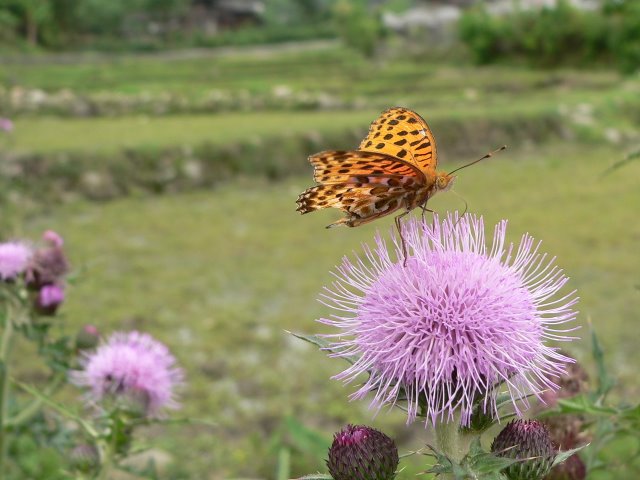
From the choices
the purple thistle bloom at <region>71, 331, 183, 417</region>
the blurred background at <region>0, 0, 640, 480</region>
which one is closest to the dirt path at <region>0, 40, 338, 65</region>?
the blurred background at <region>0, 0, 640, 480</region>

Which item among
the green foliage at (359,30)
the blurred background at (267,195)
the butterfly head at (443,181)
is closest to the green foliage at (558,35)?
the blurred background at (267,195)

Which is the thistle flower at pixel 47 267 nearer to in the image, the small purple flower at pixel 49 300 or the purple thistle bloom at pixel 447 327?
the small purple flower at pixel 49 300

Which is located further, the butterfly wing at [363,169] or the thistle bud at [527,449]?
the butterfly wing at [363,169]

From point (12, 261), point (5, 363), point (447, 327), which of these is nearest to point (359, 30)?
point (12, 261)

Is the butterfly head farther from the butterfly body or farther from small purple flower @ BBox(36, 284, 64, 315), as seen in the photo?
small purple flower @ BBox(36, 284, 64, 315)

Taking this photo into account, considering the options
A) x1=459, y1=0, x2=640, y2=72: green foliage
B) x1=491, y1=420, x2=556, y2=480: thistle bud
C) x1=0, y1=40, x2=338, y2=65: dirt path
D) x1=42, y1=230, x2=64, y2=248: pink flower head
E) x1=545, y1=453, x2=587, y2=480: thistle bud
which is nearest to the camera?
x1=491, y1=420, x2=556, y2=480: thistle bud

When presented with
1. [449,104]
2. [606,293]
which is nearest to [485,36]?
[449,104]
